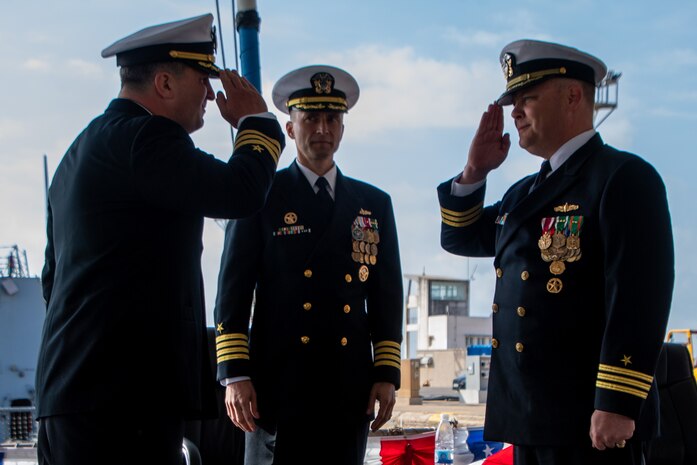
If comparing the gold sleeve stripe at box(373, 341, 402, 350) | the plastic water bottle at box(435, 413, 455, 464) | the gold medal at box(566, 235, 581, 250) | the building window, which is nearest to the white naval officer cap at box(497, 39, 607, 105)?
the gold medal at box(566, 235, 581, 250)

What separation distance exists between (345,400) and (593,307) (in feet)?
3.56

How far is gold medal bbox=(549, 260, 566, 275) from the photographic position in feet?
9.67

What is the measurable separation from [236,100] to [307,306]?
0.98m

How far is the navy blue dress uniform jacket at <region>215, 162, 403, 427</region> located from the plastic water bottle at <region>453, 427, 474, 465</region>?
1.46 metres

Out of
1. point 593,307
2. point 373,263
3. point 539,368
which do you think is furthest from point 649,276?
point 373,263

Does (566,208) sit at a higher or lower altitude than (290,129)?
lower

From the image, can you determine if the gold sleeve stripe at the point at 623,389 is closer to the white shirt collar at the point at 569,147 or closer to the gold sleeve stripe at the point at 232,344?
the white shirt collar at the point at 569,147

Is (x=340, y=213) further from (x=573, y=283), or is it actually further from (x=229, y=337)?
(x=573, y=283)

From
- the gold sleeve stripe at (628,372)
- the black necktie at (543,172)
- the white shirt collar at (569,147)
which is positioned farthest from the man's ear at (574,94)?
the gold sleeve stripe at (628,372)

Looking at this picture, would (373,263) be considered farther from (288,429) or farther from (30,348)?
(30,348)

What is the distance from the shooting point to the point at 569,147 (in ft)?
10.3

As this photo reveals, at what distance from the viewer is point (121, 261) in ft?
8.24

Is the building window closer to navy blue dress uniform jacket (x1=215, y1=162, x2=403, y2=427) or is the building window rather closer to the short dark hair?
navy blue dress uniform jacket (x1=215, y1=162, x2=403, y2=427)

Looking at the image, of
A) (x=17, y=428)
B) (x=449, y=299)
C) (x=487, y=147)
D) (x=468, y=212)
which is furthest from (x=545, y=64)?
(x=449, y=299)
